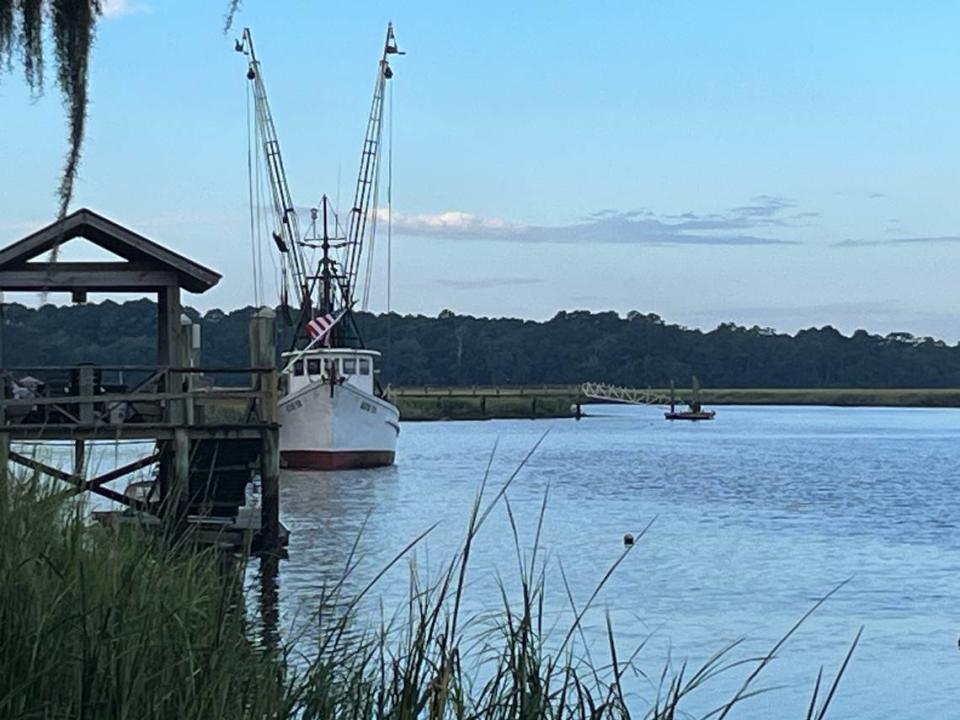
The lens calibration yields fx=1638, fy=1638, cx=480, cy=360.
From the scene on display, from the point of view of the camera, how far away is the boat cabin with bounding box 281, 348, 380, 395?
4603 centimetres

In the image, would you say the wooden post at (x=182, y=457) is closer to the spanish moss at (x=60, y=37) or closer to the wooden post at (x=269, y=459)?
the wooden post at (x=269, y=459)

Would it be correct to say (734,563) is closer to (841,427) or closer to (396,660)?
(396,660)

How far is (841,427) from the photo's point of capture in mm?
105062

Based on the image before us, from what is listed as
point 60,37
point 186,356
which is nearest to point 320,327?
point 186,356

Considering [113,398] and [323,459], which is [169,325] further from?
[323,459]

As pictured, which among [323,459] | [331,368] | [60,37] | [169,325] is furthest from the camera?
[323,459]

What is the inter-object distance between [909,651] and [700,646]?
2301mm

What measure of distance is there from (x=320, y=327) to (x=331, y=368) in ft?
7.01

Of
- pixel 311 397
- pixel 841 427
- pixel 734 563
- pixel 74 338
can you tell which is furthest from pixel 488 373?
pixel 734 563

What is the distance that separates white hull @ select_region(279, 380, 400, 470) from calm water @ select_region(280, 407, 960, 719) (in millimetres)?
1107

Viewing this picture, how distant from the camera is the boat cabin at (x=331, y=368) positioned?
4603cm

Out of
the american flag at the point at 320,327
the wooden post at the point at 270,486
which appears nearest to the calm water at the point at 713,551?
the wooden post at the point at 270,486

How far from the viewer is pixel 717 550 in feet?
85.0

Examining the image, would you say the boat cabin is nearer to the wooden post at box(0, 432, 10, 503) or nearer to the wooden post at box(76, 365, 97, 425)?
the wooden post at box(76, 365, 97, 425)
